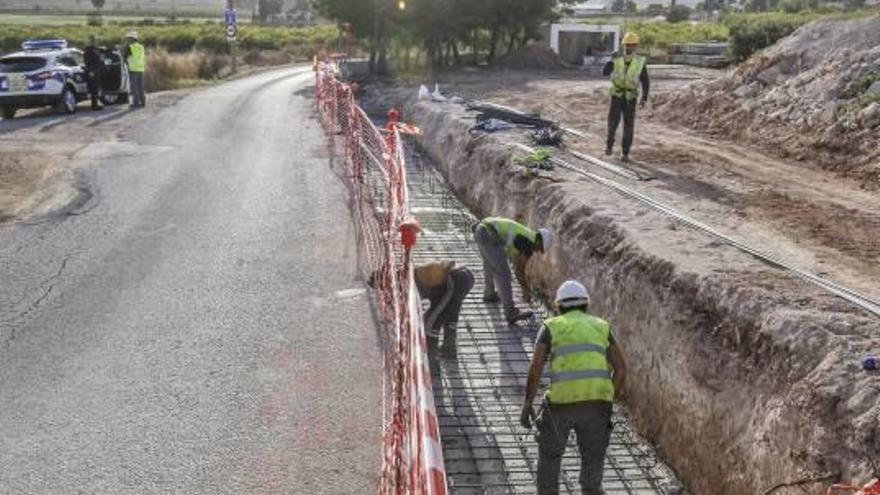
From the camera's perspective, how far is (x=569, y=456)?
305 inches

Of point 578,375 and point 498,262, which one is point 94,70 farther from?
point 578,375

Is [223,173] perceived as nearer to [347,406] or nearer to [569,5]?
[347,406]

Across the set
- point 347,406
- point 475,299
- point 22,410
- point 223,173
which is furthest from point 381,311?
point 223,173

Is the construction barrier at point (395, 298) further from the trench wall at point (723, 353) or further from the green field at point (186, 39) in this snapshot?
the green field at point (186, 39)

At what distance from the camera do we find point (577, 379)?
6152 millimetres

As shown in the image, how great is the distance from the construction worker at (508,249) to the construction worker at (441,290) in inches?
28.1

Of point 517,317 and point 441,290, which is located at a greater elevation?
point 441,290

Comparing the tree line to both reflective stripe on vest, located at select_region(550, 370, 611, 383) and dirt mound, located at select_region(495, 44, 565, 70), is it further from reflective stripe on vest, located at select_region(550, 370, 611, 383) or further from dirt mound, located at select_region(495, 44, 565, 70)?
reflective stripe on vest, located at select_region(550, 370, 611, 383)

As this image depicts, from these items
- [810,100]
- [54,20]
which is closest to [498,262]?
[810,100]

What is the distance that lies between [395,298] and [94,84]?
20.5 meters

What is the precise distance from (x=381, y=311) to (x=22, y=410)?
3.91 meters

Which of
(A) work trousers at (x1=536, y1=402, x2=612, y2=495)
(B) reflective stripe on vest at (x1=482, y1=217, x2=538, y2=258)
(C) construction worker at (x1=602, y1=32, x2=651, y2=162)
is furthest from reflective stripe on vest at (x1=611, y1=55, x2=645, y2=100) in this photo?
(A) work trousers at (x1=536, y1=402, x2=612, y2=495)

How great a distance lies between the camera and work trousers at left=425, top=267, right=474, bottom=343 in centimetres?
904

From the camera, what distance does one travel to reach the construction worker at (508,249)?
9398mm
